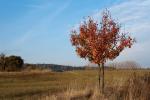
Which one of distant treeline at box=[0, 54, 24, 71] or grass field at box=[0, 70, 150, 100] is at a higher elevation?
distant treeline at box=[0, 54, 24, 71]

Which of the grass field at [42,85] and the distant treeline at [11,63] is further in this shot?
the distant treeline at [11,63]

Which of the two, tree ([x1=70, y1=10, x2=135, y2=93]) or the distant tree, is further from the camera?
the distant tree

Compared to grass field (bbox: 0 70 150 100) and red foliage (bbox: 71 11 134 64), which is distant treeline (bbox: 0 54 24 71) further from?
red foliage (bbox: 71 11 134 64)

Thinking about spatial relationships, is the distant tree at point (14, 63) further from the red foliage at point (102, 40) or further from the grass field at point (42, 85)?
the red foliage at point (102, 40)

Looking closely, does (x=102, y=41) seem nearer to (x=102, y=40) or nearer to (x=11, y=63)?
(x=102, y=40)

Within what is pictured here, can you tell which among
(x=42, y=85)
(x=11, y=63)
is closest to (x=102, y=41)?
(x=42, y=85)

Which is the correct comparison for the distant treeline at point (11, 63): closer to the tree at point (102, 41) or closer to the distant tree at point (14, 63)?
the distant tree at point (14, 63)

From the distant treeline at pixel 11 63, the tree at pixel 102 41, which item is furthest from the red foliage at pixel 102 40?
the distant treeline at pixel 11 63

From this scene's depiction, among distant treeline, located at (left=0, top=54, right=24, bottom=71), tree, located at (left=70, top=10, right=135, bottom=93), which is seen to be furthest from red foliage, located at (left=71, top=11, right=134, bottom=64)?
distant treeline, located at (left=0, top=54, right=24, bottom=71)

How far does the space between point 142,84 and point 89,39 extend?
7.58 metres

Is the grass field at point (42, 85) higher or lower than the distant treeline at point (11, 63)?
lower

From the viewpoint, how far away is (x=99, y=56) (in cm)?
2656

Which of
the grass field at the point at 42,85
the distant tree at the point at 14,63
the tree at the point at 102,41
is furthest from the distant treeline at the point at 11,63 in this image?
the tree at the point at 102,41

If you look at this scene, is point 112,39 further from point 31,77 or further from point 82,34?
point 31,77
